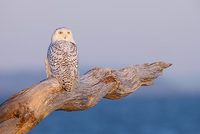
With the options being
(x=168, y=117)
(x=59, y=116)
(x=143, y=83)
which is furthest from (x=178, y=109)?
(x=143, y=83)

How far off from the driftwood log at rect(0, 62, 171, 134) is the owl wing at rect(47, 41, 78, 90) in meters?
0.13

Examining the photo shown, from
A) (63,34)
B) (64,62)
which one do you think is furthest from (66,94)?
(63,34)

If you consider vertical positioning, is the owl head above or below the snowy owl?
above

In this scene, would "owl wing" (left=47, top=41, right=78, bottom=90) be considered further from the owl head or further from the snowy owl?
the owl head

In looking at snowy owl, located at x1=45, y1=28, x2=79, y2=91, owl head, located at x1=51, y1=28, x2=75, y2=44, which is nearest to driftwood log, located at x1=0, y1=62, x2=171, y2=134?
snowy owl, located at x1=45, y1=28, x2=79, y2=91

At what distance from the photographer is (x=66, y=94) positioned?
464 cm

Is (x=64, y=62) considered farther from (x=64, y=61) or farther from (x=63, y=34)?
(x=63, y=34)

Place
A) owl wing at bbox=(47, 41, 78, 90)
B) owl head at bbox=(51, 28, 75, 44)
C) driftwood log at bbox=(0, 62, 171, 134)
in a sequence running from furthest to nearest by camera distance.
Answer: owl head at bbox=(51, 28, 75, 44)
owl wing at bbox=(47, 41, 78, 90)
driftwood log at bbox=(0, 62, 171, 134)

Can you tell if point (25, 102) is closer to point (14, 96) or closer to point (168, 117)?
point (14, 96)

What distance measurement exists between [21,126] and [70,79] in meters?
0.96

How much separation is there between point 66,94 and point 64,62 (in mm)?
460

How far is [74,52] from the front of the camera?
15.9 ft

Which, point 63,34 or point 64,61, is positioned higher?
point 63,34

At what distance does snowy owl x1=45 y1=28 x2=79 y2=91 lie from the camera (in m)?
4.58
